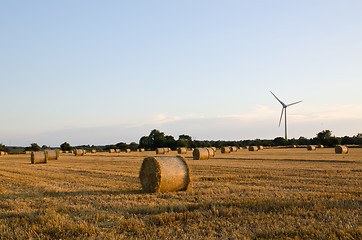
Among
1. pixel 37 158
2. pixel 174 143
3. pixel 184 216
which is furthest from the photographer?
pixel 174 143

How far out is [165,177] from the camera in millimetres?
12164

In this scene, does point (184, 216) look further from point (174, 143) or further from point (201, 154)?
point (174, 143)

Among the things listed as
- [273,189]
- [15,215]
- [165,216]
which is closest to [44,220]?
[15,215]

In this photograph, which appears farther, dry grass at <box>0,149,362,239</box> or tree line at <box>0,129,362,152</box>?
tree line at <box>0,129,362,152</box>

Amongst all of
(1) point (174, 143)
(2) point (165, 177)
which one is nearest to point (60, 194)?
(2) point (165, 177)

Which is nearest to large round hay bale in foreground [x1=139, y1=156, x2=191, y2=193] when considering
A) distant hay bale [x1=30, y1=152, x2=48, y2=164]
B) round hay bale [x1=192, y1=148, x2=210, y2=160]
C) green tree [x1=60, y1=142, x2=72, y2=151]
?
round hay bale [x1=192, y1=148, x2=210, y2=160]

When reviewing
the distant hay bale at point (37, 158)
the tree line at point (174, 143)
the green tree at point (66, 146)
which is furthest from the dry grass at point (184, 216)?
the green tree at point (66, 146)

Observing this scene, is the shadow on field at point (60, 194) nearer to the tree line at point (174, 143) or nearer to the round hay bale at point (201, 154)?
the round hay bale at point (201, 154)

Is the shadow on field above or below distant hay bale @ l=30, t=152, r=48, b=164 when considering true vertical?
below

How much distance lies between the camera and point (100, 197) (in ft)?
34.6

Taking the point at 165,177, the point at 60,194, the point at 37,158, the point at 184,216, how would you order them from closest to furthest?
the point at 184,216
the point at 60,194
the point at 165,177
the point at 37,158

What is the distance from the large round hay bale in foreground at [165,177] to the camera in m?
12.1

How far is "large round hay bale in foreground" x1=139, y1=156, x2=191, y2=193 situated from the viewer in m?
12.1

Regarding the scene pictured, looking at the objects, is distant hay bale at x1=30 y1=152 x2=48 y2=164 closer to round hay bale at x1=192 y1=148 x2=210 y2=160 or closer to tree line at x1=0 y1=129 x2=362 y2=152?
round hay bale at x1=192 y1=148 x2=210 y2=160
